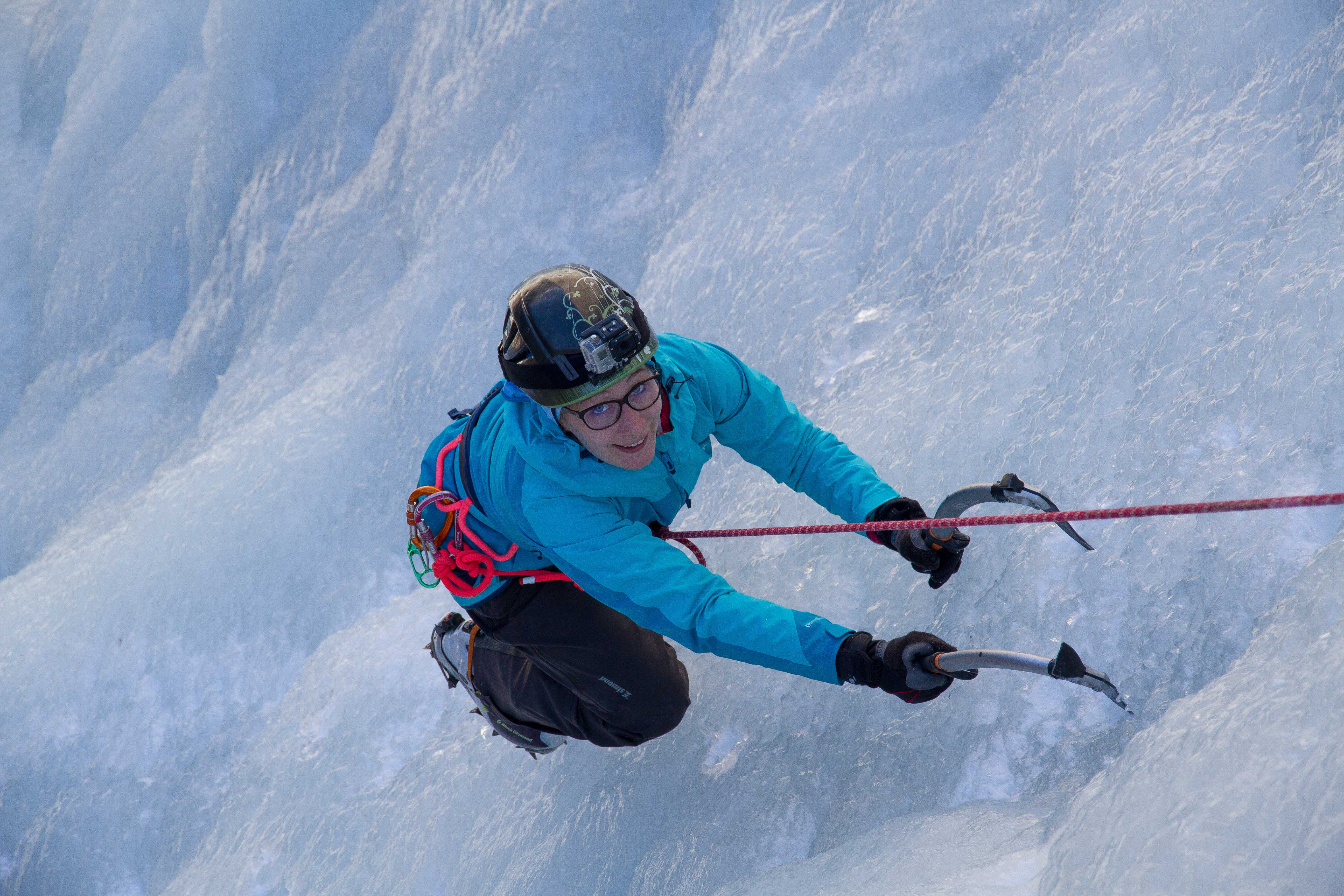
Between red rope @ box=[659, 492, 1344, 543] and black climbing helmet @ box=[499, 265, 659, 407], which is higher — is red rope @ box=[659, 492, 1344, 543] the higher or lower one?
the lower one

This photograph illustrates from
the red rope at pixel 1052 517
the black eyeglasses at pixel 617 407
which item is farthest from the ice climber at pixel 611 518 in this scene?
the red rope at pixel 1052 517

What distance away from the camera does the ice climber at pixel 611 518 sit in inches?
71.8

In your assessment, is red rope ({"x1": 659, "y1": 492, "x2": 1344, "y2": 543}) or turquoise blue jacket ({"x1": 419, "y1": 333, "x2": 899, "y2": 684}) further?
turquoise blue jacket ({"x1": 419, "y1": 333, "x2": 899, "y2": 684})

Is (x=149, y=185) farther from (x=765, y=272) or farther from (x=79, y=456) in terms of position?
(x=765, y=272)

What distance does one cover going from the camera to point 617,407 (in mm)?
1886

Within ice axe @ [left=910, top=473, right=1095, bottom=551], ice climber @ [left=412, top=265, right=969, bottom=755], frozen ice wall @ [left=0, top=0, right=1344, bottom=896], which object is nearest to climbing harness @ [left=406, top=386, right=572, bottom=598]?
ice climber @ [left=412, top=265, right=969, bottom=755]

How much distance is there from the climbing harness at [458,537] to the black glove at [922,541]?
0.68 meters

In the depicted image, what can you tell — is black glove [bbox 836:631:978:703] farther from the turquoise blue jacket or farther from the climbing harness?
the climbing harness

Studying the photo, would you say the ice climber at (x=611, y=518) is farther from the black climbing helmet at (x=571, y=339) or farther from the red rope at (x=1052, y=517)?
the red rope at (x=1052, y=517)

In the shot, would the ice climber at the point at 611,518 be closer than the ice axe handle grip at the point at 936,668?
No

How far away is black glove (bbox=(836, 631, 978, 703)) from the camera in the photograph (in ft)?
5.51

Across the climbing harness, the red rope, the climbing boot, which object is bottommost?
the climbing boot

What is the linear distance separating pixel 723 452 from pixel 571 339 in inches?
48.3

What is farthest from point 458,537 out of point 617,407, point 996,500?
point 996,500
